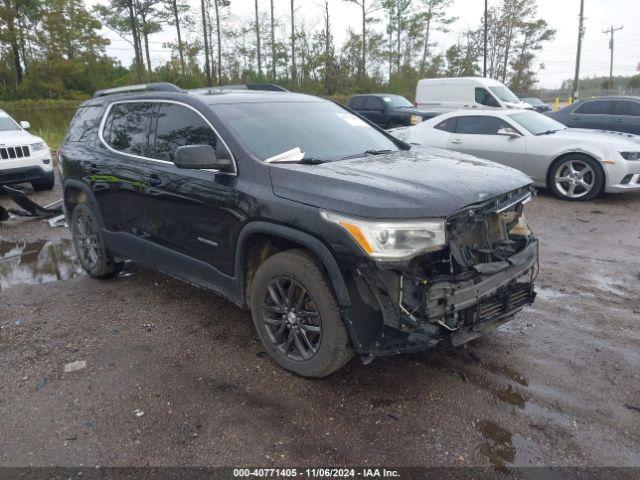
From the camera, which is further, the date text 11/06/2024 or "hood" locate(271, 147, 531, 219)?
"hood" locate(271, 147, 531, 219)

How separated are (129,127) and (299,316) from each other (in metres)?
2.52

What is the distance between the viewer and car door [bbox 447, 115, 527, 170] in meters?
8.92

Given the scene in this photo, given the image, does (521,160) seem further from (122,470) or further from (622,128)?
(122,470)

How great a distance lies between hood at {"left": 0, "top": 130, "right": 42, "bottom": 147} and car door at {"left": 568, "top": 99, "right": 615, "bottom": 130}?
12.1m

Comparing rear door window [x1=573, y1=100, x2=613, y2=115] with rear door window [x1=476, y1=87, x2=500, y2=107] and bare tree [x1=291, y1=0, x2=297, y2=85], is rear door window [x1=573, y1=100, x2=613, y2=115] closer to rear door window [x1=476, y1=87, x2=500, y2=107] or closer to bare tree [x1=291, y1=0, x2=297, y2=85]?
rear door window [x1=476, y1=87, x2=500, y2=107]

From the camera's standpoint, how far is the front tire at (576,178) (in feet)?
27.2

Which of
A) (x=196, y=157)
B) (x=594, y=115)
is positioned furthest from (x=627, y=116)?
(x=196, y=157)

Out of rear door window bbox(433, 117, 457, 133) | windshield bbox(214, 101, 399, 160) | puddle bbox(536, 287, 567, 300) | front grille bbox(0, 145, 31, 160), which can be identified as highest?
windshield bbox(214, 101, 399, 160)

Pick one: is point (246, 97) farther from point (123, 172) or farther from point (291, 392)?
point (291, 392)

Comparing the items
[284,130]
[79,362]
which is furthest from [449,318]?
[79,362]

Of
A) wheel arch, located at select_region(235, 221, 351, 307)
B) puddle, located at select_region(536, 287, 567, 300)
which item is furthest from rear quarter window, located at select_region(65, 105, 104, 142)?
puddle, located at select_region(536, 287, 567, 300)

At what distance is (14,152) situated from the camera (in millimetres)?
9414

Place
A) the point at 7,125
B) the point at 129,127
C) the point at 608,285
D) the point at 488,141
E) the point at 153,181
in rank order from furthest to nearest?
the point at 7,125 → the point at 488,141 → the point at 608,285 → the point at 129,127 → the point at 153,181

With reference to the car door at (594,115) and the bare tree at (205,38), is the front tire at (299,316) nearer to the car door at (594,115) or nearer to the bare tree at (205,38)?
the car door at (594,115)
